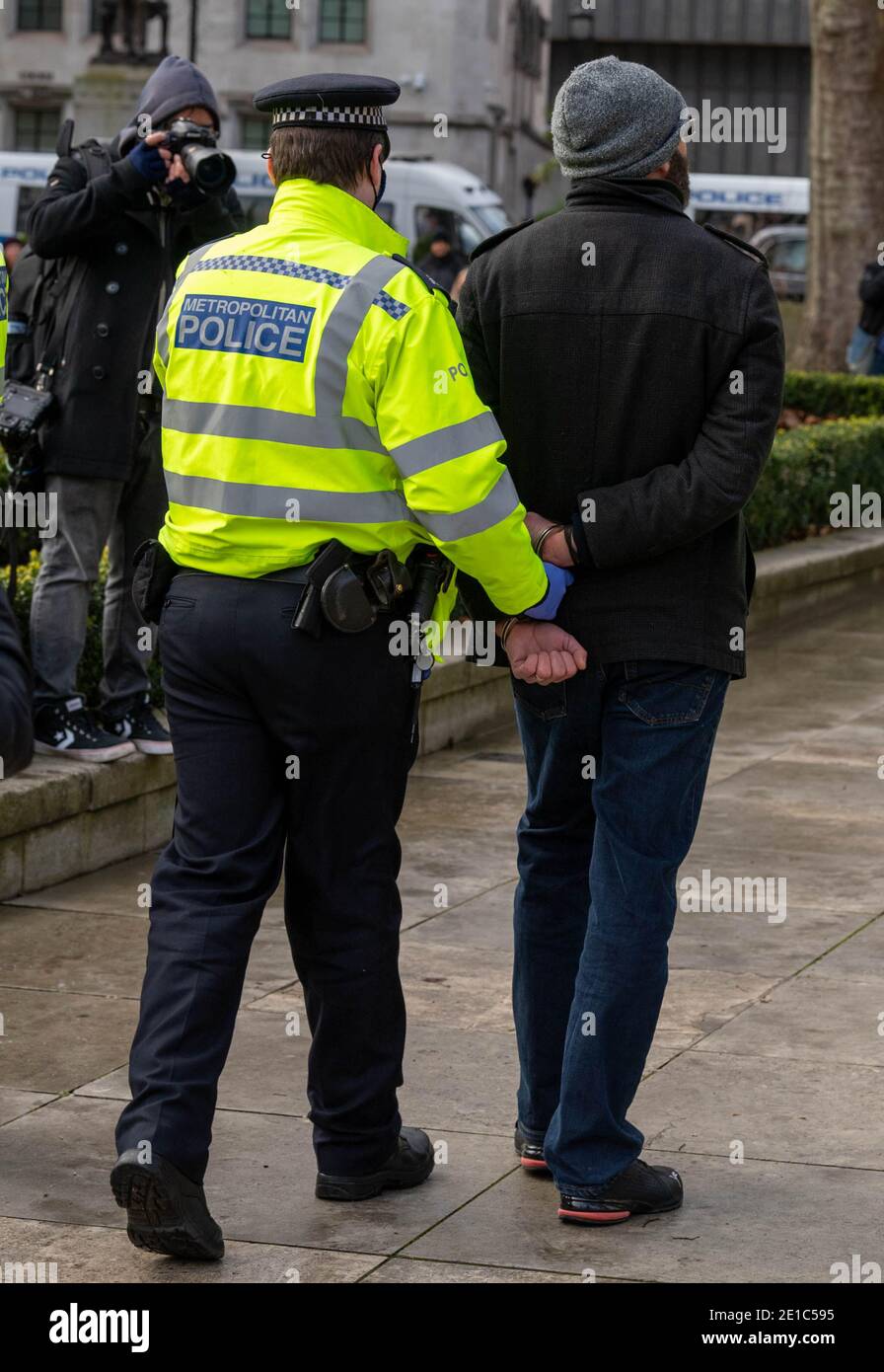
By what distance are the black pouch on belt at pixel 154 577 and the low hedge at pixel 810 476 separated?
756 cm

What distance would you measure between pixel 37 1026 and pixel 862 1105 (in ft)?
6.08

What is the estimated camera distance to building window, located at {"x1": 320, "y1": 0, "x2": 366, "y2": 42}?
45.8 m

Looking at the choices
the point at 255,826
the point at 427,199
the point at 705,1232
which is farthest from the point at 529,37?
the point at 705,1232

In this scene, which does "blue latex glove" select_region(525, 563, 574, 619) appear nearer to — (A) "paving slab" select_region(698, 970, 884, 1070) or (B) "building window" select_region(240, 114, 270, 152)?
(A) "paving slab" select_region(698, 970, 884, 1070)

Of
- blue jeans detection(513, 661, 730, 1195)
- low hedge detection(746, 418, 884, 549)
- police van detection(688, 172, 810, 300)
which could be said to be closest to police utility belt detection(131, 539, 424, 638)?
blue jeans detection(513, 661, 730, 1195)

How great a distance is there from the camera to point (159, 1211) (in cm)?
363

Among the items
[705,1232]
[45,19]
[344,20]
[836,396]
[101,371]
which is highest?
[45,19]

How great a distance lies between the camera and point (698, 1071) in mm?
4688

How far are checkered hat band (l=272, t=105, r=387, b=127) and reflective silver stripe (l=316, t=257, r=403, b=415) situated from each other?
0.31 metres

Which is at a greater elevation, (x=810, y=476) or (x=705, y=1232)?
(x=810, y=476)

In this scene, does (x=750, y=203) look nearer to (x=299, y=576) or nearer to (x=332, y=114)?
(x=332, y=114)

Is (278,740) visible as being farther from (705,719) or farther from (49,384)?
(49,384)

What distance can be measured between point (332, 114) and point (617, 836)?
4.46 feet

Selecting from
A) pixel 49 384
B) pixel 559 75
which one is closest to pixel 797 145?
pixel 559 75
